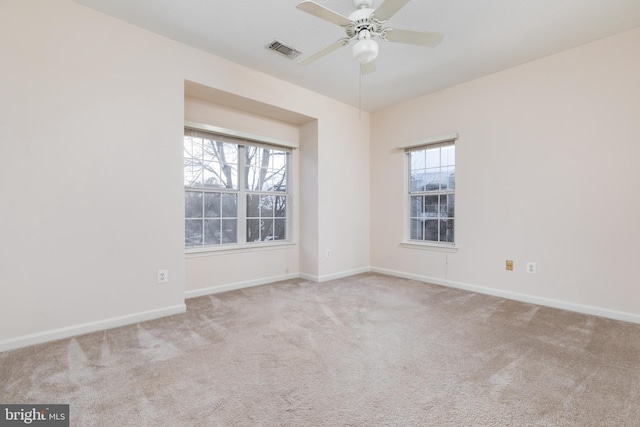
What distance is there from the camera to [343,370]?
1.88 metres

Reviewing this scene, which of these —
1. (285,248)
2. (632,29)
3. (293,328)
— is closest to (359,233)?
(285,248)

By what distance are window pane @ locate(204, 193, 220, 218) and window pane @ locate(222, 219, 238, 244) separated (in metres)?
0.15

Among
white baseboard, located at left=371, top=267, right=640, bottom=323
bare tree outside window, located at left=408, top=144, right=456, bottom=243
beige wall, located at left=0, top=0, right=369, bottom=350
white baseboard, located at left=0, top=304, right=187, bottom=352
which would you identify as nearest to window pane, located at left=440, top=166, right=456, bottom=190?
bare tree outside window, located at left=408, top=144, right=456, bottom=243

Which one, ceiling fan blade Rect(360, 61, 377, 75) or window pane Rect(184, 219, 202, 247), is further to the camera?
window pane Rect(184, 219, 202, 247)

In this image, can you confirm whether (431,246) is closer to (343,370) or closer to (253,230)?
(253,230)

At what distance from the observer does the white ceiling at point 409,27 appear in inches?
93.7

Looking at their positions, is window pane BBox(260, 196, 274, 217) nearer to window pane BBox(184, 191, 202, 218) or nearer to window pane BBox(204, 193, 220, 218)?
window pane BBox(204, 193, 220, 218)

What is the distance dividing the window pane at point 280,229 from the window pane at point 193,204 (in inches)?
44.5

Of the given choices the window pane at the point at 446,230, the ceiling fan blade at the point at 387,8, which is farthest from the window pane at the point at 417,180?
the ceiling fan blade at the point at 387,8

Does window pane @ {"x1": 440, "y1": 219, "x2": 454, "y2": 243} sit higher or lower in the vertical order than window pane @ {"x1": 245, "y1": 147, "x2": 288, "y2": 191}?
lower

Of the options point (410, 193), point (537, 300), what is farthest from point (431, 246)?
point (537, 300)

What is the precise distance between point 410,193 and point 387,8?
2.94 metres

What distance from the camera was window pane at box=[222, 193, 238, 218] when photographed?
381cm

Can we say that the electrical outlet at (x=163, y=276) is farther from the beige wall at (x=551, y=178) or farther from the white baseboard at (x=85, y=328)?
the beige wall at (x=551, y=178)
